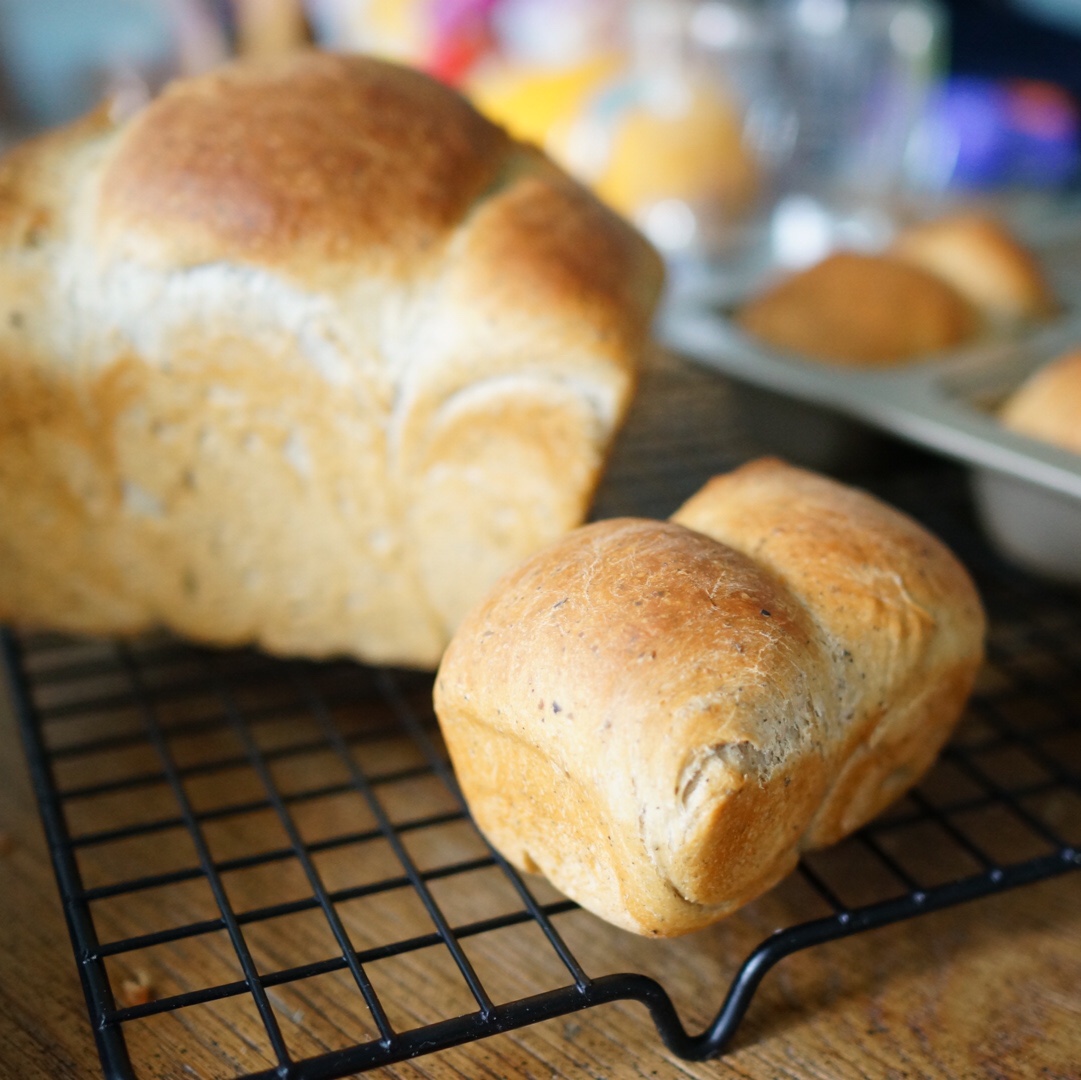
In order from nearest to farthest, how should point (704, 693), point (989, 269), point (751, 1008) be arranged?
point (704, 693), point (751, 1008), point (989, 269)

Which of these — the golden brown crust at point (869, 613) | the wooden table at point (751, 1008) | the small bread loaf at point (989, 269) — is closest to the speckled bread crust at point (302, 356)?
the golden brown crust at point (869, 613)

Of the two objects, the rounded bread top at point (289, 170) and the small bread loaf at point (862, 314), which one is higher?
the rounded bread top at point (289, 170)

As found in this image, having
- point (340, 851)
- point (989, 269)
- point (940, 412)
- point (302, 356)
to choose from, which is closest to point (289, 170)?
point (302, 356)

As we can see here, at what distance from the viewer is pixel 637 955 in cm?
74

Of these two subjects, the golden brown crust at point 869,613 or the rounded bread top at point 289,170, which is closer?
the golden brown crust at point 869,613

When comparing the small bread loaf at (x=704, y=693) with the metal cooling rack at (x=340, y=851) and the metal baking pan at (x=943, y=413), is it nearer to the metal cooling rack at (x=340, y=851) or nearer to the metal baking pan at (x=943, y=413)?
the metal cooling rack at (x=340, y=851)

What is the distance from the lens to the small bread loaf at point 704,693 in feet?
1.95

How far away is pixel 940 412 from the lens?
1126 millimetres

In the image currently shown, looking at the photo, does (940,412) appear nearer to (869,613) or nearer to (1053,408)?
(1053,408)

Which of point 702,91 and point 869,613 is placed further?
point 702,91

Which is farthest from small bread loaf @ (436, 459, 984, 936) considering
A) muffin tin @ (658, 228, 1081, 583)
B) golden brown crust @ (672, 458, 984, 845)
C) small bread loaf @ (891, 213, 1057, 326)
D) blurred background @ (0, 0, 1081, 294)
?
blurred background @ (0, 0, 1081, 294)

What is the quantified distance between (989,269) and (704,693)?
107 cm

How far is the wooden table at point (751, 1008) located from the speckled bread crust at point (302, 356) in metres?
0.28

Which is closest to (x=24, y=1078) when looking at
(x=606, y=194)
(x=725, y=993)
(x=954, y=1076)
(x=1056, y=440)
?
(x=725, y=993)
